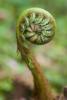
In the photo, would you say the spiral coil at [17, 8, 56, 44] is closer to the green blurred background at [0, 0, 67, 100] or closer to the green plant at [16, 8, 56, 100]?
the green plant at [16, 8, 56, 100]

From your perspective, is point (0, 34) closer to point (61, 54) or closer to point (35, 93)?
point (61, 54)

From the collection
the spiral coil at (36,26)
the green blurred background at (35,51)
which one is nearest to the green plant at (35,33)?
the spiral coil at (36,26)

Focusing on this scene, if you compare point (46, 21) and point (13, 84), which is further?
point (13, 84)

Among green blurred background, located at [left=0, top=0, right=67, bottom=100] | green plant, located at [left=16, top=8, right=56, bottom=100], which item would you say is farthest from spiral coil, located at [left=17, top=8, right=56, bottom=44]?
green blurred background, located at [left=0, top=0, right=67, bottom=100]

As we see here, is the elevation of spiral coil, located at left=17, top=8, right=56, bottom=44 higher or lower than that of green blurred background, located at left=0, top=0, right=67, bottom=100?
higher

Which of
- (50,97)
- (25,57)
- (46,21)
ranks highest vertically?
(46,21)

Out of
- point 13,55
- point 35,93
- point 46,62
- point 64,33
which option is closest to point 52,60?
point 46,62
